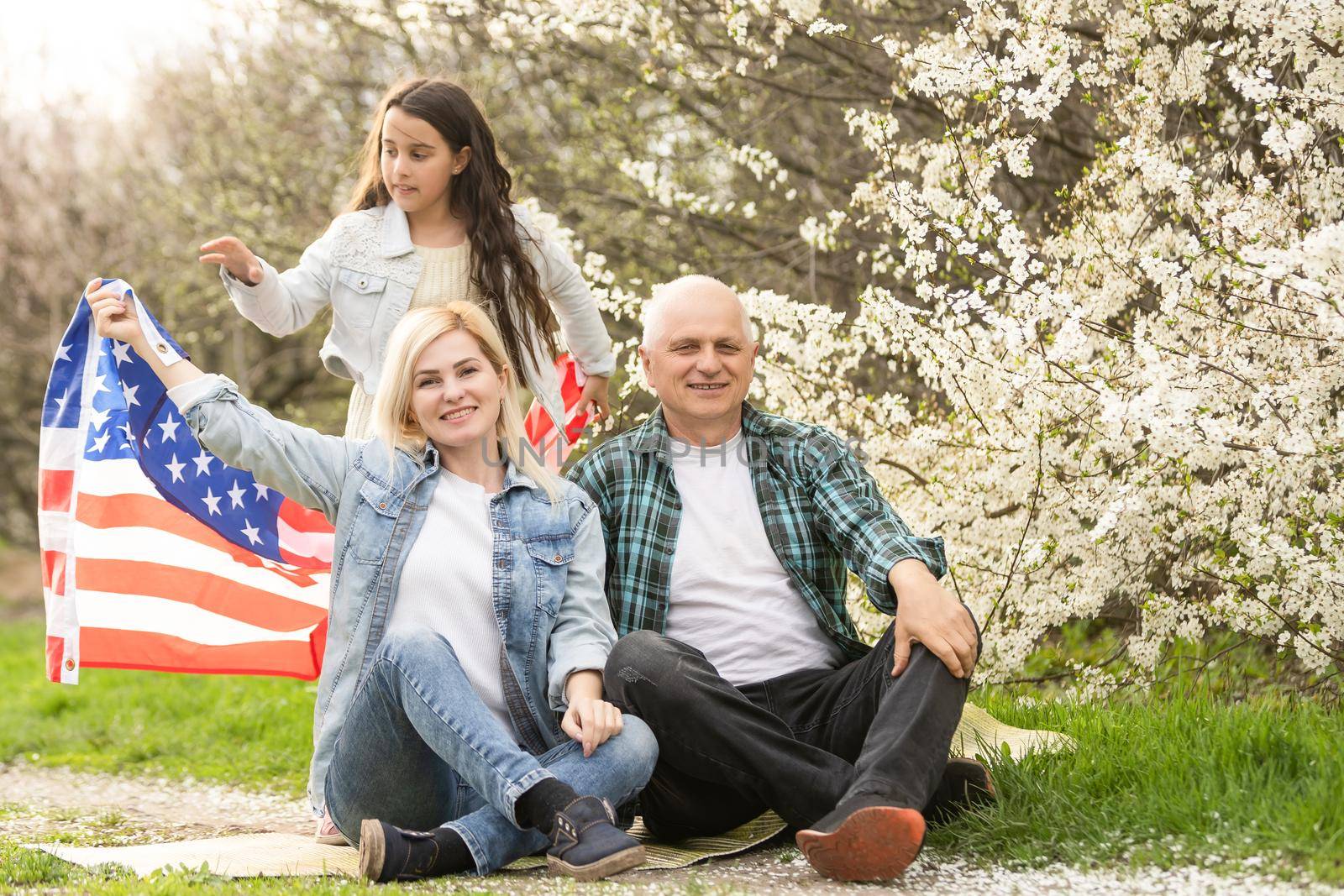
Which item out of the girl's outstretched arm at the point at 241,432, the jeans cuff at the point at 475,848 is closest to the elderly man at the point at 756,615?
the jeans cuff at the point at 475,848

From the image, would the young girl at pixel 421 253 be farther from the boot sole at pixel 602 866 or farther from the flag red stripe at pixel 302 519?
the boot sole at pixel 602 866

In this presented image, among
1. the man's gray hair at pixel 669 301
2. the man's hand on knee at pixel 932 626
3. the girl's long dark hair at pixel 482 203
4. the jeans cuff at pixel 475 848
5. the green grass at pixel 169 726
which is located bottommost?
the green grass at pixel 169 726

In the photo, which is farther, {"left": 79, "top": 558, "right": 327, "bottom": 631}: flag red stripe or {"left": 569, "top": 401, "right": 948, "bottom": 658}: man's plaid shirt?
{"left": 79, "top": 558, "right": 327, "bottom": 631}: flag red stripe

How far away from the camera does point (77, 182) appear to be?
38.3 ft

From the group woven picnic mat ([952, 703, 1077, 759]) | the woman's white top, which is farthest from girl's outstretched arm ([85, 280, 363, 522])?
woven picnic mat ([952, 703, 1077, 759])

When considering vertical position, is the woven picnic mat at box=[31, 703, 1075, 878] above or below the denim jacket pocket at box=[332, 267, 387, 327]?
below

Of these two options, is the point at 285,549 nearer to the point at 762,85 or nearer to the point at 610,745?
the point at 610,745

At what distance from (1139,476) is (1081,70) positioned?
44.1 inches

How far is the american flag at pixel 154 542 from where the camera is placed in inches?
140

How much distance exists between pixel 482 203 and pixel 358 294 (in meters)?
0.46

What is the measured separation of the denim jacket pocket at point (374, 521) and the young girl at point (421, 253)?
675 millimetres

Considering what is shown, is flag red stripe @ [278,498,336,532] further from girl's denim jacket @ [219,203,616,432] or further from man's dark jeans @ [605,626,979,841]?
man's dark jeans @ [605,626,979,841]

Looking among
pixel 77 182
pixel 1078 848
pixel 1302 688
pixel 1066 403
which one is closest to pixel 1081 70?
pixel 1066 403

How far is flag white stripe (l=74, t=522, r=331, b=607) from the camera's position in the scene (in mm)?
3773
